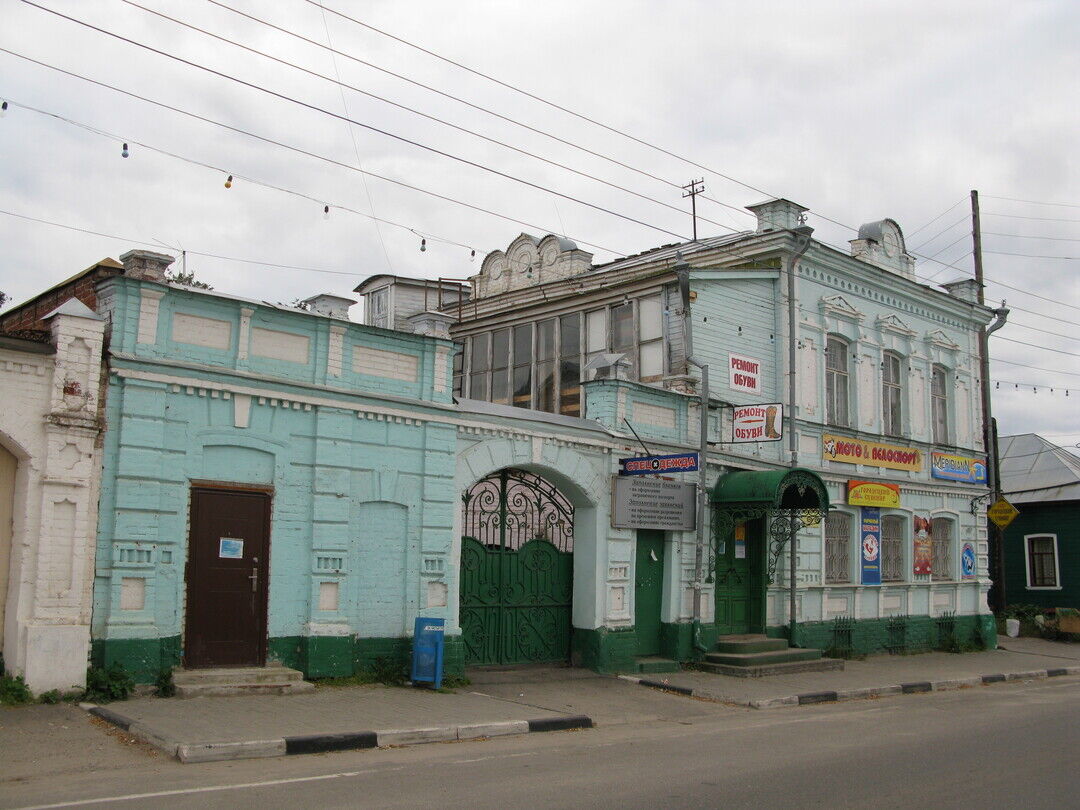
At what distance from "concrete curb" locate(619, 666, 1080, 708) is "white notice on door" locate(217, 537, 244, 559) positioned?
6.20 m

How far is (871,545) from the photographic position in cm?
2164

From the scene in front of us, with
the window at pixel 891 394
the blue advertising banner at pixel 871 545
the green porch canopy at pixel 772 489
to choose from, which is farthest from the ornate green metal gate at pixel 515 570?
the window at pixel 891 394

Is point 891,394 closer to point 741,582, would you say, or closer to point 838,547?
point 838,547

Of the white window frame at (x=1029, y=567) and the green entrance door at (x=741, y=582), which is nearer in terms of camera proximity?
the green entrance door at (x=741, y=582)

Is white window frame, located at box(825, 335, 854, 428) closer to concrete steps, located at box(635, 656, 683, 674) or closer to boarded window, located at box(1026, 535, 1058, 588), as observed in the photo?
concrete steps, located at box(635, 656, 683, 674)

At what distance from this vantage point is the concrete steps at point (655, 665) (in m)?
16.1

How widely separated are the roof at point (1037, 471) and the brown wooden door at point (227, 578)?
2454 centimetres

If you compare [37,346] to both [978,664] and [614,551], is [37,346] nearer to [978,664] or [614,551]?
[614,551]

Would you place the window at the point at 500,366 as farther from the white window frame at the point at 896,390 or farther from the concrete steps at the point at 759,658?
the white window frame at the point at 896,390

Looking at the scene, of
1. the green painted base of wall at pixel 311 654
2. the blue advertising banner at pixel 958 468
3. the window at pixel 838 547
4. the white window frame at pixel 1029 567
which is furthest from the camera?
the white window frame at pixel 1029 567

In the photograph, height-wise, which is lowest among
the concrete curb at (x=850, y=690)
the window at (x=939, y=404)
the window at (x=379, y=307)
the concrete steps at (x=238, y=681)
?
the concrete curb at (x=850, y=690)

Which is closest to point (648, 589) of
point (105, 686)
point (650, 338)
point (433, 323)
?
point (650, 338)

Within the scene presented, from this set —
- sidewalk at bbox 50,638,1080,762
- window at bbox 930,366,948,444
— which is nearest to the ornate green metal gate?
sidewalk at bbox 50,638,1080,762

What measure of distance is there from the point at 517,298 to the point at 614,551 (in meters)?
8.30
